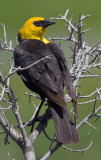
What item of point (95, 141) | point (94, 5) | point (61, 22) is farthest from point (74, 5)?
point (95, 141)

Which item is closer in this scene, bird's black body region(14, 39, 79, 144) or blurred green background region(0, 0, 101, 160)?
bird's black body region(14, 39, 79, 144)

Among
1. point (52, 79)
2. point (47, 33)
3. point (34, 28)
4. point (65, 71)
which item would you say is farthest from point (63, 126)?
point (47, 33)

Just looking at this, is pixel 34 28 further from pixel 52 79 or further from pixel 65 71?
pixel 52 79

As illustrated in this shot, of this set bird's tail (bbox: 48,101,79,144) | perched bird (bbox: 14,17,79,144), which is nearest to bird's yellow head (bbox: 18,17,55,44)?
perched bird (bbox: 14,17,79,144)

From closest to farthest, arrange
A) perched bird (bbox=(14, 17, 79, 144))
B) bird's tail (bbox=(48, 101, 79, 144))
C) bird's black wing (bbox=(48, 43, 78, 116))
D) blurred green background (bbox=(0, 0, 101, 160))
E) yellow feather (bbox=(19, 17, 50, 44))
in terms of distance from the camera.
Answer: bird's tail (bbox=(48, 101, 79, 144)) → perched bird (bbox=(14, 17, 79, 144)) → bird's black wing (bbox=(48, 43, 78, 116)) → yellow feather (bbox=(19, 17, 50, 44)) → blurred green background (bbox=(0, 0, 101, 160))

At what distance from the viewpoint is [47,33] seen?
15.3 m

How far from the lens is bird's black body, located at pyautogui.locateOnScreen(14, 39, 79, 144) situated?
4.62 m

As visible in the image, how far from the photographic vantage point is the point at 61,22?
16391mm

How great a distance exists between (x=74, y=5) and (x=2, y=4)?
2.56 metres

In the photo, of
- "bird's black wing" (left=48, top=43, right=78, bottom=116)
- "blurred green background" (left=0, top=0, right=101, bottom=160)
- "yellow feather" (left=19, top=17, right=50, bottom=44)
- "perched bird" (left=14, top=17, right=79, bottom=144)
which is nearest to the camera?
"perched bird" (left=14, top=17, right=79, bottom=144)

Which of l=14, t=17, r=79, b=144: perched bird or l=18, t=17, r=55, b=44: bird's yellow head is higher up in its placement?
l=18, t=17, r=55, b=44: bird's yellow head

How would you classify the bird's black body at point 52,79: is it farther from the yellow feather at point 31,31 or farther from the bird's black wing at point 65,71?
the yellow feather at point 31,31

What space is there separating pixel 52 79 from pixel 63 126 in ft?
1.53

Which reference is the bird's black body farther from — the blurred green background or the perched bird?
the blurred green background
